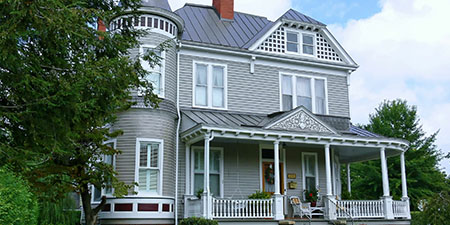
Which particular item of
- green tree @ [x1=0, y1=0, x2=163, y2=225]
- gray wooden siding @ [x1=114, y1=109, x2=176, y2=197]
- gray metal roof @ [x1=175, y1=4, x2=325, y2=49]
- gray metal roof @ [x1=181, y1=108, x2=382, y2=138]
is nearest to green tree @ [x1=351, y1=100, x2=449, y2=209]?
gray metal roof @ [x1=181, y1=108, x2=382, y2=138]

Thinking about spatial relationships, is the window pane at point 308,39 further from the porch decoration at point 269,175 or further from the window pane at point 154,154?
the window pane at point 154,154

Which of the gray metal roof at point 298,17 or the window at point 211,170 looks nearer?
the window at point 211,170

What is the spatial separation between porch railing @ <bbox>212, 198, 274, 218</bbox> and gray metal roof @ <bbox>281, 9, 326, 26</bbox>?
773cm

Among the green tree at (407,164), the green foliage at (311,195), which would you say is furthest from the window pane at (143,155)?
the green tree at (407,164)

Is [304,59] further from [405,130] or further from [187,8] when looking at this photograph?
[405,130]

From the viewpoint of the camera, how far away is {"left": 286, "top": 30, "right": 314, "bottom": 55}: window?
19.1 m

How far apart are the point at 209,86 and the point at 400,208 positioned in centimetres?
808

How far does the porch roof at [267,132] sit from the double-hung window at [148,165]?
1.12 m

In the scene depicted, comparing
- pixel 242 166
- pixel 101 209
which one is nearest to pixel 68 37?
pixel 101 209

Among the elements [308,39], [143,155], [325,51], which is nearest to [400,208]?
[325,51]

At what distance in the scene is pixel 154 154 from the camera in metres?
15.5

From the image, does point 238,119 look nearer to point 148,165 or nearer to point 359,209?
point 148,165

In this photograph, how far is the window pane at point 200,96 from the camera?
1725 centimetres

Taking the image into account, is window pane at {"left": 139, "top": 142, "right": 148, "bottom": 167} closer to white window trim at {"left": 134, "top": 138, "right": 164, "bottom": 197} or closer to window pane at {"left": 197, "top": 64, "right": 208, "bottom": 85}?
white window trim at {"left": 134, "top": 138, "right": 164, "bottom": 197}
